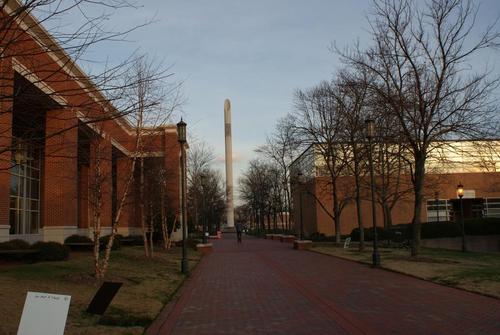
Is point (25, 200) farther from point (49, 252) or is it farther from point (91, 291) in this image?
point (91, 291)

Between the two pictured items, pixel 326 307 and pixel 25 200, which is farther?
pixel 25 200

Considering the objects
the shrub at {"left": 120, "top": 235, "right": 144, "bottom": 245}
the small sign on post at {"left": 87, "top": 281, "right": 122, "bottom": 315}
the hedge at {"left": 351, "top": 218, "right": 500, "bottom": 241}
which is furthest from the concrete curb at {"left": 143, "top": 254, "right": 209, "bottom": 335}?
the hedge at {"left": 351, "top": 218, "right": 500, "bottom": 241}

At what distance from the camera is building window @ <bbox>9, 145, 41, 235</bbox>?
28.3 m

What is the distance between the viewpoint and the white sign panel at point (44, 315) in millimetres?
6238

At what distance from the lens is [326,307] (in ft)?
38.8

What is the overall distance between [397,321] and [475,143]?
14.7 metres

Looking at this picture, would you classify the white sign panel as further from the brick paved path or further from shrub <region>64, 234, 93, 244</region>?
shrub <region>64, 234, 93, 244</region>

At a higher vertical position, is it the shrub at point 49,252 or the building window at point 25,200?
the building window at point 25,200

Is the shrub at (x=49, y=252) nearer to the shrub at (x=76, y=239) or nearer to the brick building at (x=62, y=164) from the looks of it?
the brick building at (x=62, y=164)

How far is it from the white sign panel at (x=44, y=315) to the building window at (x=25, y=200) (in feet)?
73.0

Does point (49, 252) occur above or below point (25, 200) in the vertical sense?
below

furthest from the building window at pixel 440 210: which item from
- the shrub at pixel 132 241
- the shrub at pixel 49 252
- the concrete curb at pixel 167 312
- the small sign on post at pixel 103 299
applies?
the small sign on post at pixel 103 299

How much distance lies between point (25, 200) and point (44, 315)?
25331mm

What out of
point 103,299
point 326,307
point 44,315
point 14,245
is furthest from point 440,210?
point 44,315
